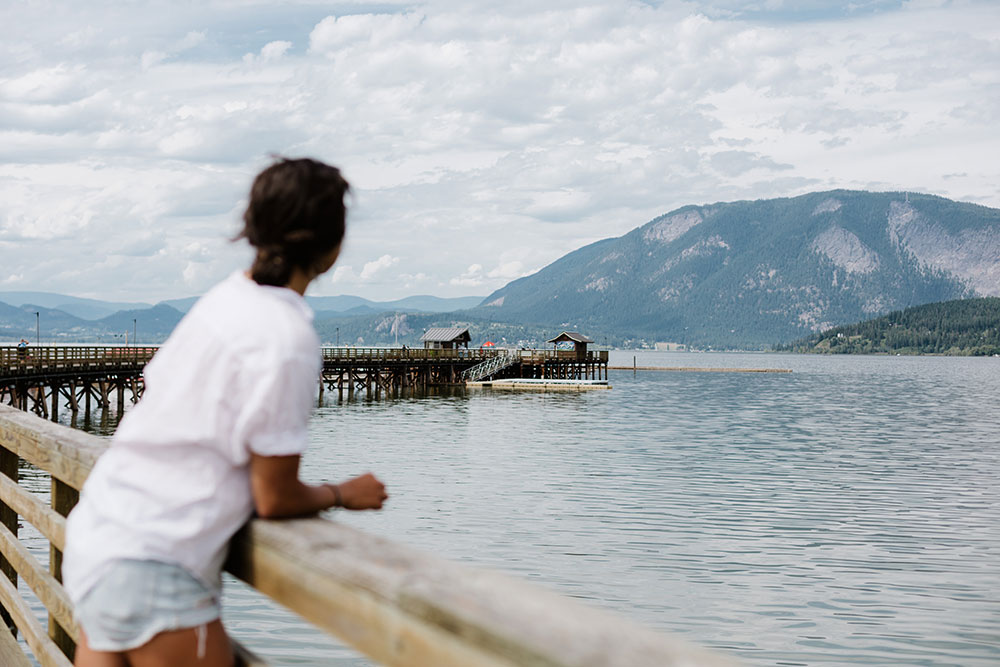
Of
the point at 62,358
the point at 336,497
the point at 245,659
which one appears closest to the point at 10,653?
the point at 245,659

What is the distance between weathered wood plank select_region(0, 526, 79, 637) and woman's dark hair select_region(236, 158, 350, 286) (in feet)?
5.79

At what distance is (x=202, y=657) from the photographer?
91.7 inches

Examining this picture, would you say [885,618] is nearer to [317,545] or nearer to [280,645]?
[280,645]

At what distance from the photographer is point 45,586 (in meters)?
3.87

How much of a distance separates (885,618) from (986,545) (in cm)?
695

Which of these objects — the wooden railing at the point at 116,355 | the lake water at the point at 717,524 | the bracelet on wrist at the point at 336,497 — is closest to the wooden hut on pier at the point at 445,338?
the wooden railing at the point at 116,355

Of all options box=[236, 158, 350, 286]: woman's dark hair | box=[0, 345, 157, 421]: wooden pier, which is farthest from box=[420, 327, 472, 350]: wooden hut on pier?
box=[236, 158, 350, 286]: woman's dark hair

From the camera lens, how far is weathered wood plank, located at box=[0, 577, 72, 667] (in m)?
3.86

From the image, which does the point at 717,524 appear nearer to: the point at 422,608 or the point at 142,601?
the point at 142,601

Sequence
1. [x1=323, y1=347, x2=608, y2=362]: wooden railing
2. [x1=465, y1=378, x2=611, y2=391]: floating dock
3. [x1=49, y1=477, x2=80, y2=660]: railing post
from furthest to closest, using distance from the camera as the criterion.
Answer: [x1=465, y1=378, x2=611, y2=391]: floating dock → [x1=323, y1=347, x2=608, y2=362]: wooden railing → [x1=49, y1=477, x2=80, y2=660]: railing post

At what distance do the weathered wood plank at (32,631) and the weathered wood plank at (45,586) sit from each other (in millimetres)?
135

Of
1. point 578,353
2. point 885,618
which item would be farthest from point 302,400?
point 578,353

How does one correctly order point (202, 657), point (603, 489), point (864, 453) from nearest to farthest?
point (202, 657) → point (603, 489) → point (864, 453)

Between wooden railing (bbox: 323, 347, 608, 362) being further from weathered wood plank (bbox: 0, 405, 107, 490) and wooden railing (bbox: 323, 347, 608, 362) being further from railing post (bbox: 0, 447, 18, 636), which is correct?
weathered wood plank (bbox: 0, 405, 107, 490)
